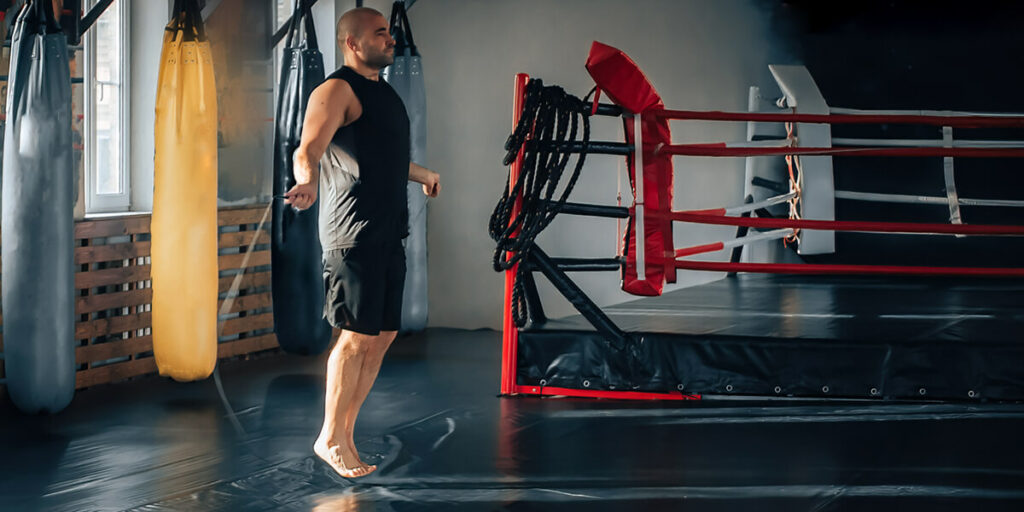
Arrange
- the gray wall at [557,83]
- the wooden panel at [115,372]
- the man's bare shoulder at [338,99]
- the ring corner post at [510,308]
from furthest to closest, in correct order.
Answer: the gray wall at [557,83] → the wooden panel at [115,372] → the ring corner post at [510,308] → the man's bare shoulder at [338,99]

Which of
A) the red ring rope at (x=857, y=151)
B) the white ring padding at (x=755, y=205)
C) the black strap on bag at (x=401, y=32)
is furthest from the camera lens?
the black strap on bag at (x=401, y=32)

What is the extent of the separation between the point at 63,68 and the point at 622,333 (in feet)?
7.56

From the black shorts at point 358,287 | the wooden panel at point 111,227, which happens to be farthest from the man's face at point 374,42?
the wooden panel at point 111,227

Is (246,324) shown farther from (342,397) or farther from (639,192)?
(342,397)

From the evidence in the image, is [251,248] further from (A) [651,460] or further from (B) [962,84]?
(B) [962,84]

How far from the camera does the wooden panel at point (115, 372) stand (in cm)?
464

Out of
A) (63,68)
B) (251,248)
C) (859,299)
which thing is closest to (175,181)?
(63,68)

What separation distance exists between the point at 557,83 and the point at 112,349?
9.81 feet

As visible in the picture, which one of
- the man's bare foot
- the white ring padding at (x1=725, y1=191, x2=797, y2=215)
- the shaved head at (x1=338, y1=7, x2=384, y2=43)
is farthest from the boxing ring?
the man's bare foot

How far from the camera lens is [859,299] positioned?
5.05 meters

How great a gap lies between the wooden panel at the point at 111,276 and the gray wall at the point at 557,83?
7.06 ft

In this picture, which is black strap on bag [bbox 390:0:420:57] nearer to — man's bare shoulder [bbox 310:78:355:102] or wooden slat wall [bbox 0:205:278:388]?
wooden slat wall [bbox 0:205:278:388]

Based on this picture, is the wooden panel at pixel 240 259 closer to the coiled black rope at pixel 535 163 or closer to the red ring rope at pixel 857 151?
the coiled black rope at pixel 535 163

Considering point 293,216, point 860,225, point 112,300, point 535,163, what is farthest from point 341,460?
point 112,300
